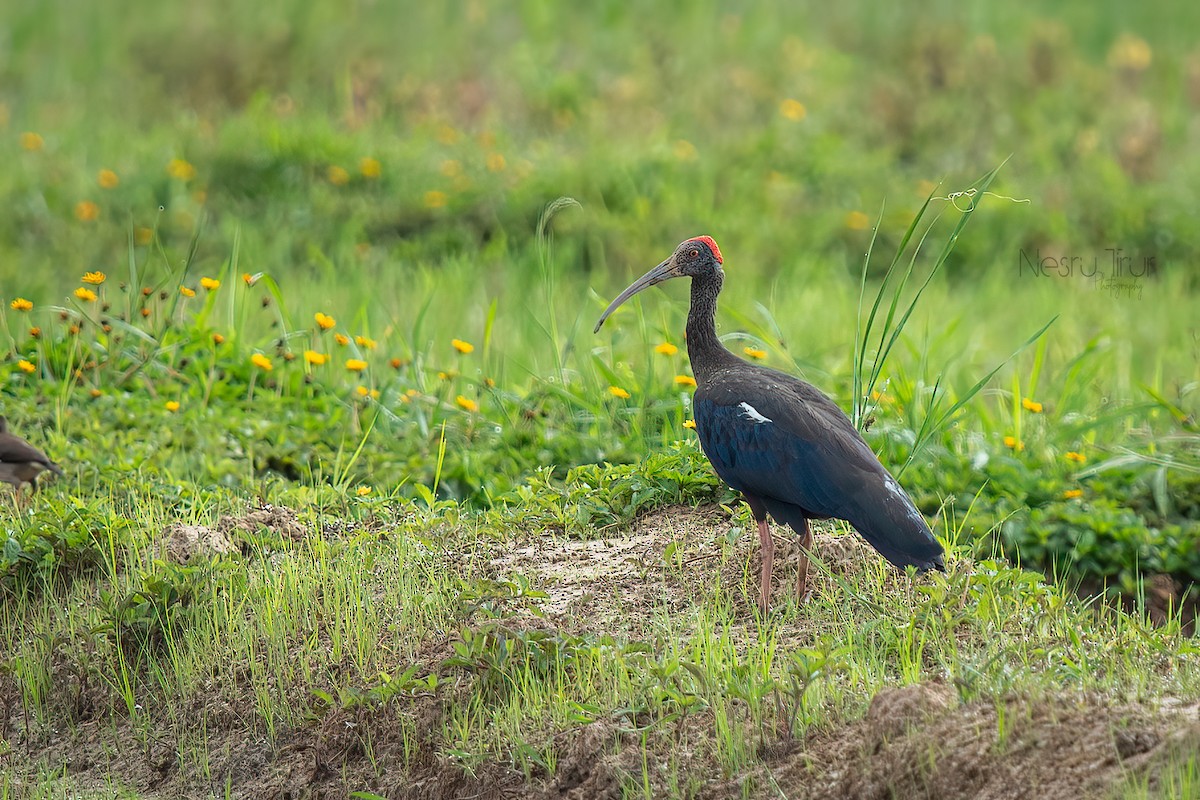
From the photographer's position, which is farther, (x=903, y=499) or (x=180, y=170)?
(x=180, y=170)

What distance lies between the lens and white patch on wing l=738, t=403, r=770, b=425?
448 centimetres

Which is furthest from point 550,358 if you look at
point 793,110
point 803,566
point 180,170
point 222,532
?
point 793,110

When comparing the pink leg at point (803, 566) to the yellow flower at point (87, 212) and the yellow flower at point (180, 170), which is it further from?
the yellow flower at point (180, 170)

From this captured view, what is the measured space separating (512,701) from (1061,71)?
10.1m

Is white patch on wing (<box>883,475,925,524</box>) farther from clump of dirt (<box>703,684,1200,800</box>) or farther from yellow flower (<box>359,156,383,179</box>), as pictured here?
yellow flower (<box>359,156,383,179</box>)

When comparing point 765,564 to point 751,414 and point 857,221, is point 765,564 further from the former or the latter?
point 857,221

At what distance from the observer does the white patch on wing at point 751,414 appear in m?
4.48

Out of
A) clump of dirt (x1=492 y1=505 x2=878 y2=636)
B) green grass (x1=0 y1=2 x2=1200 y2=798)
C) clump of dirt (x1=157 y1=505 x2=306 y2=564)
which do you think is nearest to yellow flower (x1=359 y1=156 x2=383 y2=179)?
green grass (x1=0 y1=2 x2=1200 y2=798)

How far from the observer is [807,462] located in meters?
4.36

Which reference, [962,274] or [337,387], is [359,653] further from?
[962,274]

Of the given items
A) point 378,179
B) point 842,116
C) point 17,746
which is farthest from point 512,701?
point 842,116

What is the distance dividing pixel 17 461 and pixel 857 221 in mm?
6233

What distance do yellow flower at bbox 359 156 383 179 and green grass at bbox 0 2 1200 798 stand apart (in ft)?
0.09

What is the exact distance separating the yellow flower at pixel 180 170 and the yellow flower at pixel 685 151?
332 centimetres
